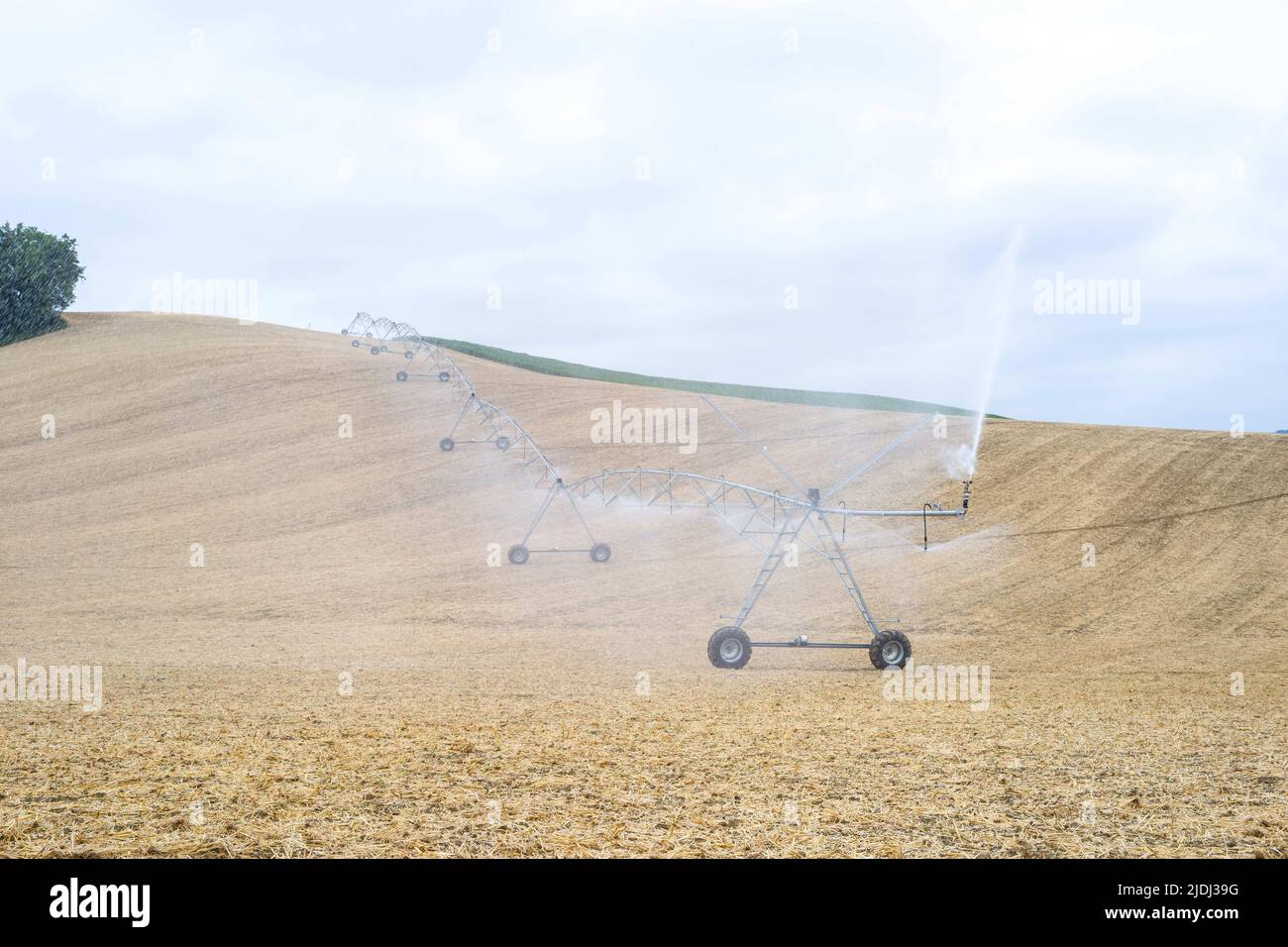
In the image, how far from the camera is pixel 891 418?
2486 inches

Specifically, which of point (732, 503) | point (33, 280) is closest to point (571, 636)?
point (732, 503)

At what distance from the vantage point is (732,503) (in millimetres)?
36688

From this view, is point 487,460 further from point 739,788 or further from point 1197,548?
point 739,788

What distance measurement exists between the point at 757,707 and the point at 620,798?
309 inches

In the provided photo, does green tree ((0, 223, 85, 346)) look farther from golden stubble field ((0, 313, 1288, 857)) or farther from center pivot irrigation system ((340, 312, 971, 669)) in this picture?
center pivot irrigation system ((340, 312, 971, 669))

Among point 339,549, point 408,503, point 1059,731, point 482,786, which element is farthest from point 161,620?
point 1059,731

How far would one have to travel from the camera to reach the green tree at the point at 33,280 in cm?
9531

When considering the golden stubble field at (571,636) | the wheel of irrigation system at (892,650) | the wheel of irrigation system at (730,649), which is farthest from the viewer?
the wheel of irrigation system at (730,649)

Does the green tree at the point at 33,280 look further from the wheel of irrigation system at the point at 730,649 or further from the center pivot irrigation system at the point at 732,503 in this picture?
the wheel of irrigation system at the point at 730,649

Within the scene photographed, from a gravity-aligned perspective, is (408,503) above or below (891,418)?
below

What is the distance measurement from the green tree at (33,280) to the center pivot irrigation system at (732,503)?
36007mm

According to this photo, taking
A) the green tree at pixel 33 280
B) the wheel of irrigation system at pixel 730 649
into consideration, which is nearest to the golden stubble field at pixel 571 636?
the wheel of irrigation system at pixel 730 649

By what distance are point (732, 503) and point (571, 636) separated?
7.80m

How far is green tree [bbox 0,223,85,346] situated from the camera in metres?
95.3
